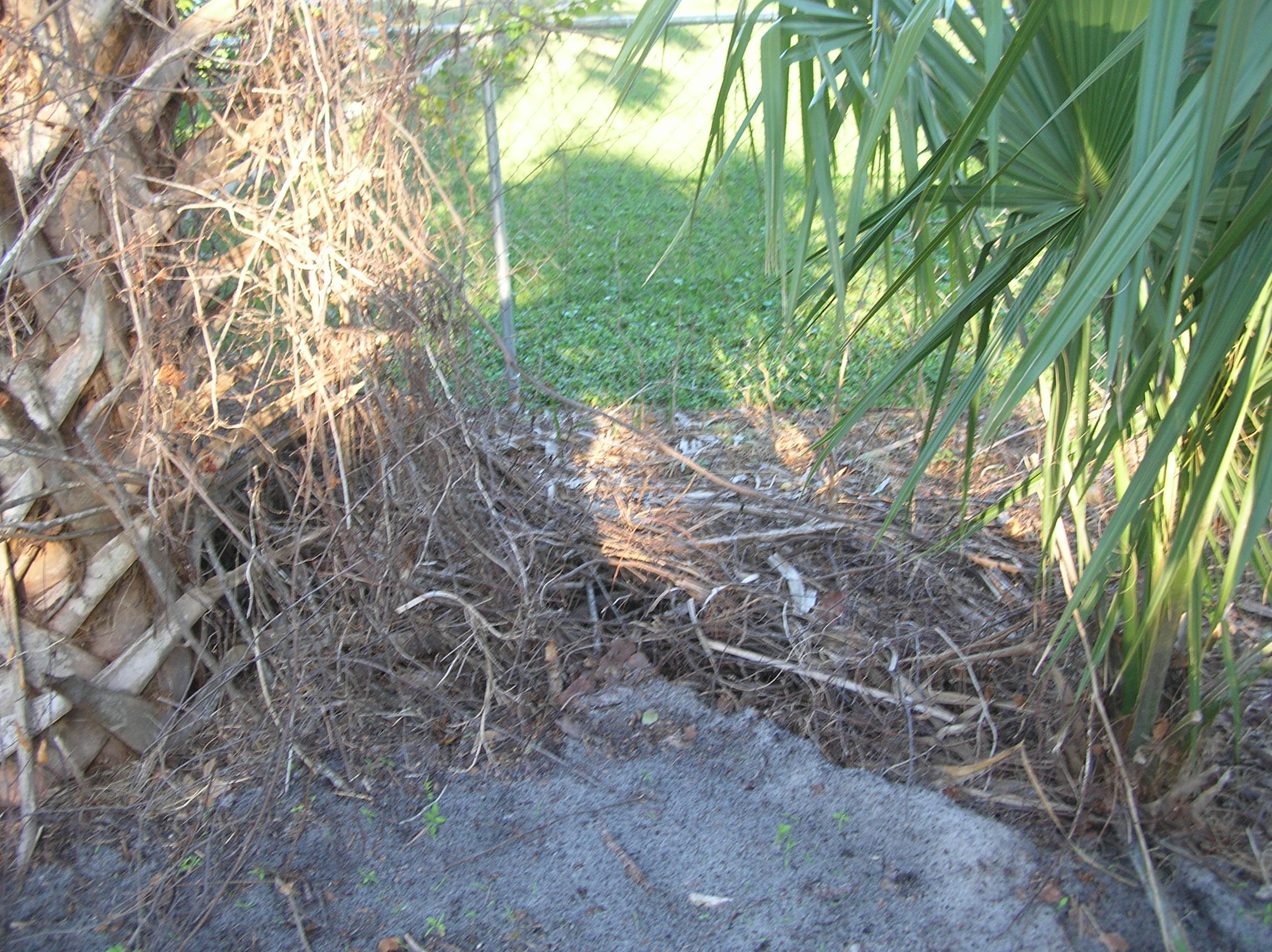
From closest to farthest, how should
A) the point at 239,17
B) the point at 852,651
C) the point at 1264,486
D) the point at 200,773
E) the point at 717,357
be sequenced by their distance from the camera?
the point at 1264,486 < the point at 239,17 < the point at 200,773 < the point at 852,651 < the point at 717,357

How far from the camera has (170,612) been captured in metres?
2.54

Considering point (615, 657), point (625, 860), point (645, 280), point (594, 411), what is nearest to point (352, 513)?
point (594, 411)

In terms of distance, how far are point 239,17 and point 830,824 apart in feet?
7.98

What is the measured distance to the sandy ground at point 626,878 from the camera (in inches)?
84.0

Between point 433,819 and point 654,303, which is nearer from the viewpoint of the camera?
point 433,819

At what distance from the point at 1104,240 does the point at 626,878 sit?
1.73 meters

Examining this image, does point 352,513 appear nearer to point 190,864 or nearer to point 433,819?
point 433,819

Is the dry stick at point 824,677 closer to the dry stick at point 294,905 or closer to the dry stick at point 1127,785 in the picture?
the dry stick at point 1127,785

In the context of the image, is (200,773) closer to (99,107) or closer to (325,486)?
(325,486)

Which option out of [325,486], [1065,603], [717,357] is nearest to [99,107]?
[325,486]

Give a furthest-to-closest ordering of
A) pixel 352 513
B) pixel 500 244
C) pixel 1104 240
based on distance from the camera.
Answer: pixel 500 244, pixel 352 513, pixel 1104 240

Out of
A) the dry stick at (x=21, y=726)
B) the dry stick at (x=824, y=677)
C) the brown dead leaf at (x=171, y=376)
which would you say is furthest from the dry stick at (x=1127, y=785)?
the dry stick at (x=21, y=726)

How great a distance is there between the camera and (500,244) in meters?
4.15

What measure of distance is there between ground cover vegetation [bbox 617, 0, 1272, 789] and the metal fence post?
1359 mm
